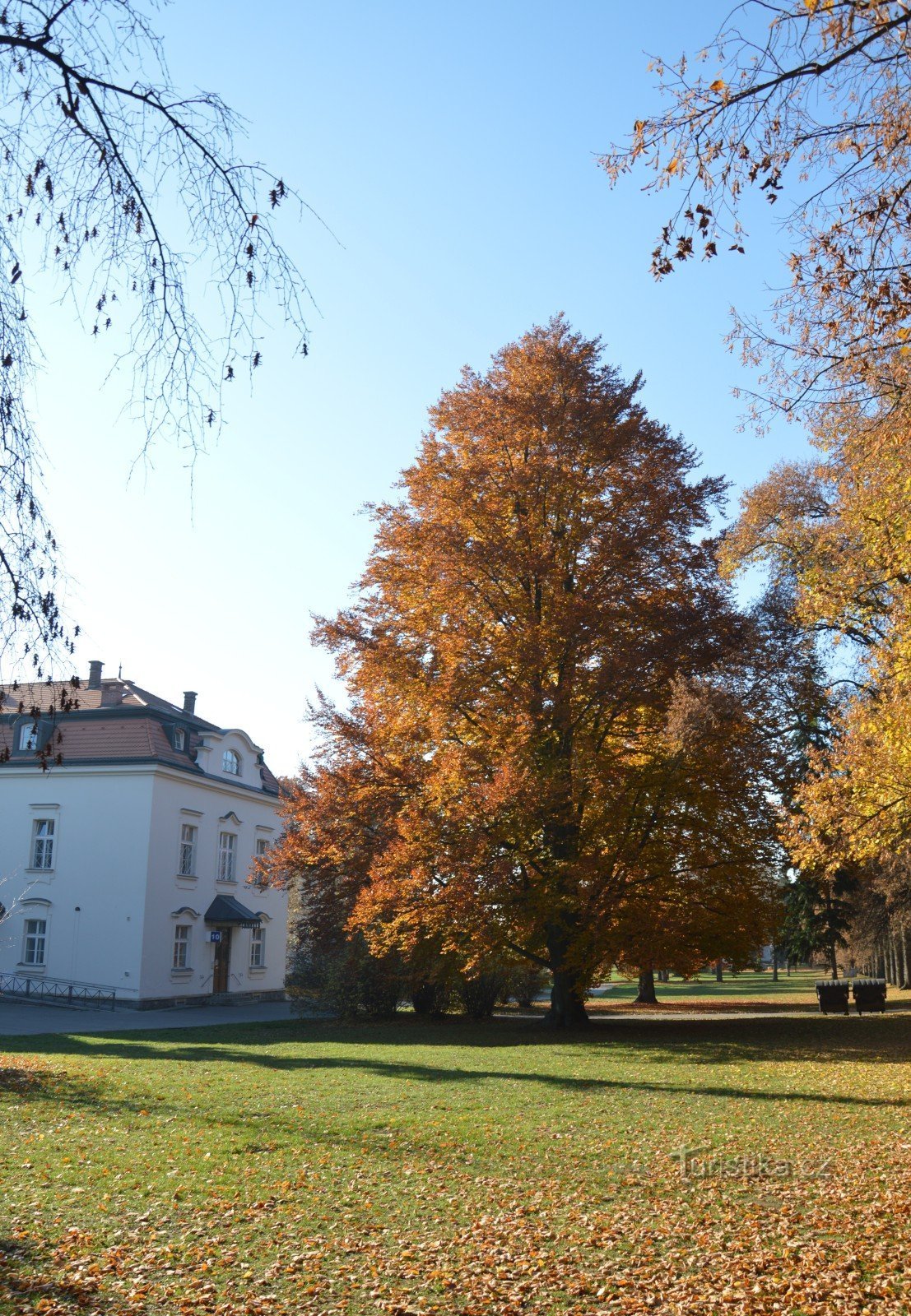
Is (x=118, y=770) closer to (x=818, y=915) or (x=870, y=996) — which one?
(x=870, y=996)

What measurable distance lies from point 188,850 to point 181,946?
3.30 metres

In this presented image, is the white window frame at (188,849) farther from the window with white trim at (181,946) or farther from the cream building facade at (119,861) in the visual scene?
the window with white trim at (181,946)

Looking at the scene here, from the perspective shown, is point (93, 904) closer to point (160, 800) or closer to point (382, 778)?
point (160, 800)

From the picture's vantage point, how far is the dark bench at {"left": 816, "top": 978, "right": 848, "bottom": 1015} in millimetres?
27178

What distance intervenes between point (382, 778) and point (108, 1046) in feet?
24.3

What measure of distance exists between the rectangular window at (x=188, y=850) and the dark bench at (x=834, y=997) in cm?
2137

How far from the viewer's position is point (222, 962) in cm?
3959

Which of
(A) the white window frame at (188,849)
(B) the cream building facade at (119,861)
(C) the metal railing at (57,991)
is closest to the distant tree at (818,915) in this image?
(B) the cream building facade at (119,861)

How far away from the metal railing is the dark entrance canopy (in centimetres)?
509

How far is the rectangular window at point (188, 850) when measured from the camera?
37438 millimetres

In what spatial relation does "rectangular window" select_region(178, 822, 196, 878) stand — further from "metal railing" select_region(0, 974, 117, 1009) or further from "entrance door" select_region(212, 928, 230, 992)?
"metal railing" select_region(0, 974, 117, 1009)

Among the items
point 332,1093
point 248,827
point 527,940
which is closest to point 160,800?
point 248,827

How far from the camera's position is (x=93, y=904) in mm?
35188

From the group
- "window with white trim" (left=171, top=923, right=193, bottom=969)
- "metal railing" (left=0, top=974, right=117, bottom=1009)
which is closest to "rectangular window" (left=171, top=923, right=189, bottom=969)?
"window with white trim" (left=171, top=923, right=193, bottom=969)
